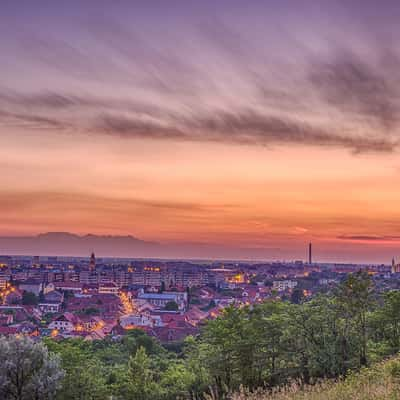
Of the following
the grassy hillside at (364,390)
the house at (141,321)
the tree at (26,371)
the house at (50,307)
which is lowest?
Answer: the house at (50,307)

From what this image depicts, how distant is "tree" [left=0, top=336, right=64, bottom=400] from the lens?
1641cm

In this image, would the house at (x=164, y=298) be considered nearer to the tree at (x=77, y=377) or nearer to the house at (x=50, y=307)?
the house at (x=50, y=307)

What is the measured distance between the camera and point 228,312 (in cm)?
2211

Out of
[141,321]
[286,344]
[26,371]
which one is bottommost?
[141,321]

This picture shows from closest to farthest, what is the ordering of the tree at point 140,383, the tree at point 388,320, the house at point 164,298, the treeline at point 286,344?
the treeline at point 286,344 < the tree at point 388,320 < the tree at point 140,383 < the house at point 164,298

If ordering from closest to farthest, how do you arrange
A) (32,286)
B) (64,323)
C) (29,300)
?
(64,323)
(29,300)
(32,286)

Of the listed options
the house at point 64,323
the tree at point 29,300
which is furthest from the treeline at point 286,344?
the tree at point 29,300

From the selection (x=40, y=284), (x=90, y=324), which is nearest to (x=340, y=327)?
(x=90, y=324)

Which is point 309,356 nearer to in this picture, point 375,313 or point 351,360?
point 351,360

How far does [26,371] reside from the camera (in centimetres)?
1670

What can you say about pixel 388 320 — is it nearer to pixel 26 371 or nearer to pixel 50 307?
pixel 26 371

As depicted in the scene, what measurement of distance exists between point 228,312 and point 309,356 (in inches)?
168

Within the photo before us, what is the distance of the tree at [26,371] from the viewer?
1641 cm

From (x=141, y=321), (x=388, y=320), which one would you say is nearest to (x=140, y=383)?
(x=388, y=320)
